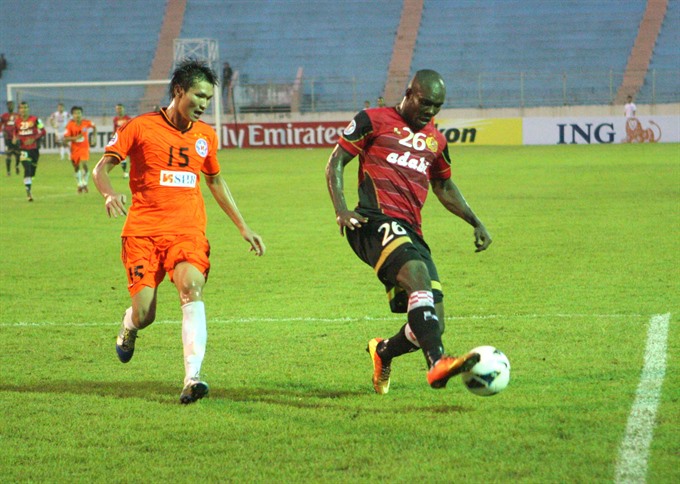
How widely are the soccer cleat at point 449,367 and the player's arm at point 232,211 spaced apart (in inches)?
66.1

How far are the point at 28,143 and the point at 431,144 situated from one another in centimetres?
1828

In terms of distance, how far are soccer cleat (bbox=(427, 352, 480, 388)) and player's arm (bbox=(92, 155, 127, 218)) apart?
6.78 feet

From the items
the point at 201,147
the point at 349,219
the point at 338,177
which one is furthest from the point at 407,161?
the point at 201,147

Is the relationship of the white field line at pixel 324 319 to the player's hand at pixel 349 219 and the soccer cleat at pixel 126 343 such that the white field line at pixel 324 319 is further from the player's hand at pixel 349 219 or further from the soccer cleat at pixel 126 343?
the player's hand at pixel 349 219

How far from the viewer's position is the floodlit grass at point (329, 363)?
502cm

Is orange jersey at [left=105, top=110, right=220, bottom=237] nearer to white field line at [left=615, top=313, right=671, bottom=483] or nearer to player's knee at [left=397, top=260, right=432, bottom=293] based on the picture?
player's knee at [left=397, top=260, right=432, bottom=293]

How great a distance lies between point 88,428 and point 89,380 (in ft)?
4.09

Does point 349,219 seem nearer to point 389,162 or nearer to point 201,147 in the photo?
point 389,162

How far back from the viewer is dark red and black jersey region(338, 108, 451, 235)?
6.31m

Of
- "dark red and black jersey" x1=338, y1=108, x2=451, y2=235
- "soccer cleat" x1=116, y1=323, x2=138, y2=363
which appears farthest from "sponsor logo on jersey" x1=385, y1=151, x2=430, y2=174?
"soccer cleat" x1=116, y1=323, x2=138, y2=363

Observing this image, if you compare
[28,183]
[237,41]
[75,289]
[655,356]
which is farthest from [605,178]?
[237,41]

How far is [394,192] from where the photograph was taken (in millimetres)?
6309

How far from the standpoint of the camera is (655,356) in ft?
23.4

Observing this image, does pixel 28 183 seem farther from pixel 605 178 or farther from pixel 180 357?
pixel 180 357
